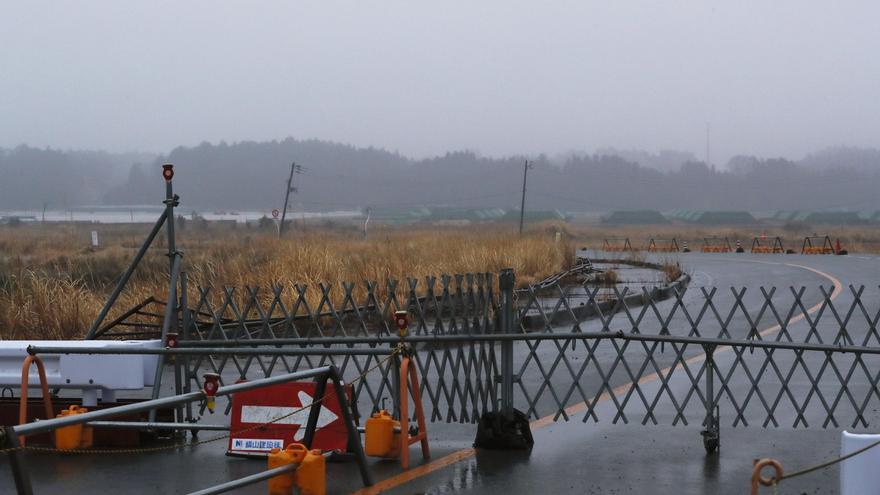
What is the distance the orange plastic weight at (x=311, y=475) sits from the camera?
7.88 meters

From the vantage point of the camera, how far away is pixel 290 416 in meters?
9.44

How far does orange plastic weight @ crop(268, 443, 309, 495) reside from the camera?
7836 mm

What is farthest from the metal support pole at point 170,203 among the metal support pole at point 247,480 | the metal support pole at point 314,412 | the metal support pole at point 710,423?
the metal support pole at point 710,423

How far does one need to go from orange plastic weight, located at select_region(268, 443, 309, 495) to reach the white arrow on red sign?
4.05ft

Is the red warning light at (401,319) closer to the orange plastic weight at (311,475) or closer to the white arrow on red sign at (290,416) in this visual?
the white arrow on red sign at (290,416)

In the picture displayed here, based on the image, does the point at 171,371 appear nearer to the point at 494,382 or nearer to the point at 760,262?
the point at 494,382

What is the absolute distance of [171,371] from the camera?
15.2 metres

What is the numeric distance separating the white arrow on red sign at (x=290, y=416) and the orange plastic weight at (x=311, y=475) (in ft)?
4.27

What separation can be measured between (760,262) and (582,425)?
1564 inches

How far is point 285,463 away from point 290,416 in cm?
162

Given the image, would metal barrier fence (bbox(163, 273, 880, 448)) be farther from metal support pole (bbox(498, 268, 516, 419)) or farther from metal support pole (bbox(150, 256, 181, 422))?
metal support pole (bbox(150, 256, 181, 422))

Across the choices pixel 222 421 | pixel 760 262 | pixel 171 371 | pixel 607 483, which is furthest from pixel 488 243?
pixel 607 483

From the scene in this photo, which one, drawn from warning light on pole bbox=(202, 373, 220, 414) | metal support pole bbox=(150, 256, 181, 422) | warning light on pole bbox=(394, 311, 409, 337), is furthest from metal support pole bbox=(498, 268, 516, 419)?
warning light on pole bbox=(202, 373, 220, 414)

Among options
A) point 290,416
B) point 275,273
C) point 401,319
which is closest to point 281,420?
point 290,416
